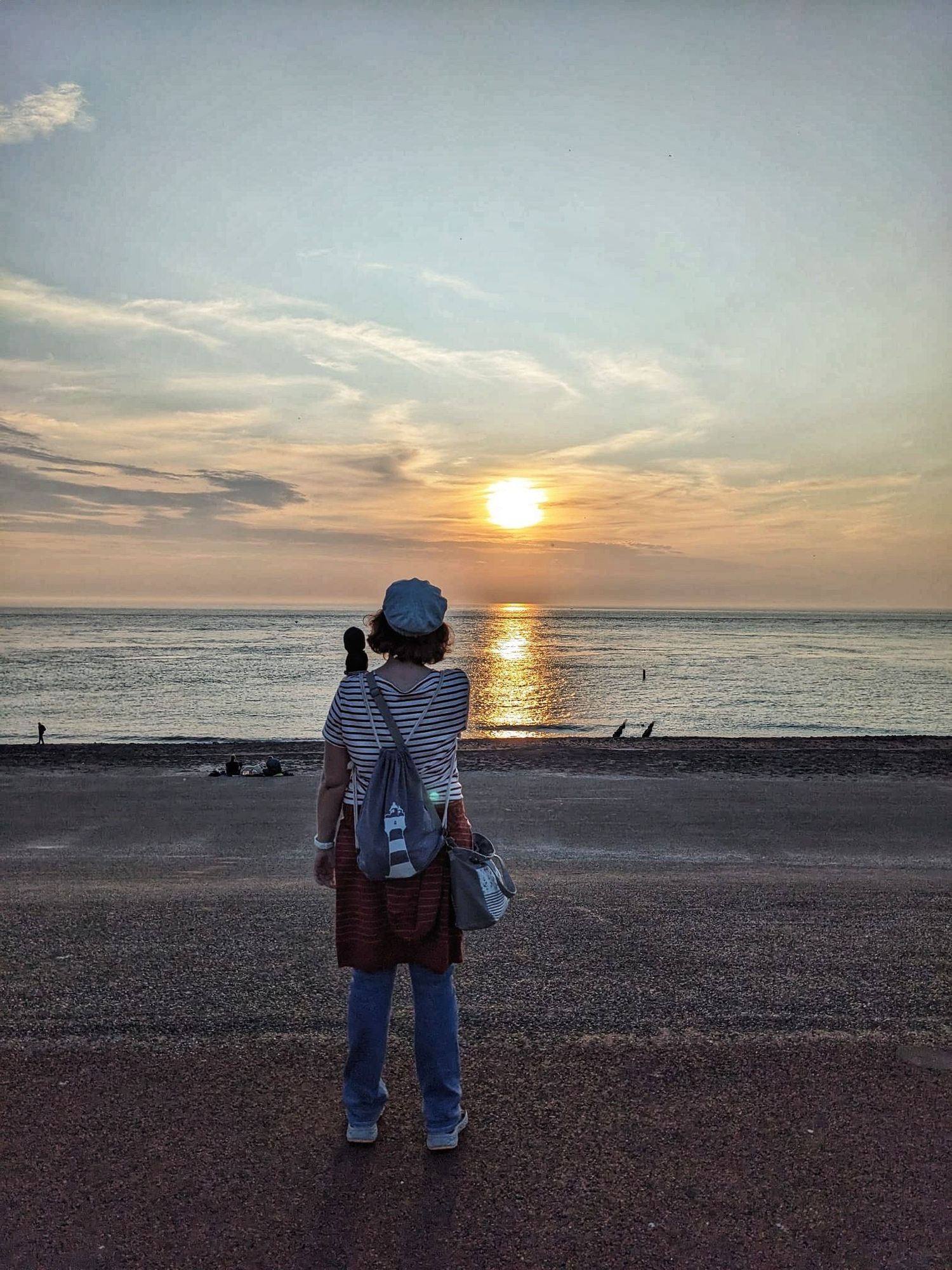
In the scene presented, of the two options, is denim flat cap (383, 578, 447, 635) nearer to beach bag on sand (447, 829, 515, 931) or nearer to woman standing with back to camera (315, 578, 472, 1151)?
woman standing with back to camera (315, 578, 472, 1151)

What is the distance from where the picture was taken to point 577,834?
984cm

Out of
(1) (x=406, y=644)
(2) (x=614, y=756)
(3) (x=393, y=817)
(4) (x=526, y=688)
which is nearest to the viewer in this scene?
(3) (x=393, y=817)

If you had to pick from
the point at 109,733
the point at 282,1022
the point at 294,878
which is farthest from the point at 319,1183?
the point at 109,733

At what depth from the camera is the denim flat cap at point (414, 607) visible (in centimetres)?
318

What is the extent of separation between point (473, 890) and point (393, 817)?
1.23 feet

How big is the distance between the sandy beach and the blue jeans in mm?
180

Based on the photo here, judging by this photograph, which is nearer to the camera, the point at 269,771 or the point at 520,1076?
the point at 520,1076

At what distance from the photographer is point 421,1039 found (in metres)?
3.28

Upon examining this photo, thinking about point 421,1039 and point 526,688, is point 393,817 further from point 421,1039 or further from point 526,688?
point 526,688

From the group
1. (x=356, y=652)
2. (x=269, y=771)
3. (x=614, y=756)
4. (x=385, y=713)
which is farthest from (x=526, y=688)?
(x=385, y=713)

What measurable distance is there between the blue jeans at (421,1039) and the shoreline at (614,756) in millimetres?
12078

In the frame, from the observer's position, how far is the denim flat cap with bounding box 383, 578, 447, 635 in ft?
10.4

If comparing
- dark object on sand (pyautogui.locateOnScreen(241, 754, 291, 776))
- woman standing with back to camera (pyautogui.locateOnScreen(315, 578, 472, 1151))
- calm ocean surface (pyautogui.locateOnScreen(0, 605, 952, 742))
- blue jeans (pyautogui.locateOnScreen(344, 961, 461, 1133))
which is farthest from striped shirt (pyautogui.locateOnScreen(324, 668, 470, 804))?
calm ocean surface (pyautogui.locateOnScreen(0, 605, 952, 742))

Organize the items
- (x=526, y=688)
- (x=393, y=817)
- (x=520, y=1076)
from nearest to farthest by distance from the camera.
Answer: (x=393, y=817) → (x=520, y=1076) → (x=526, y=688)
